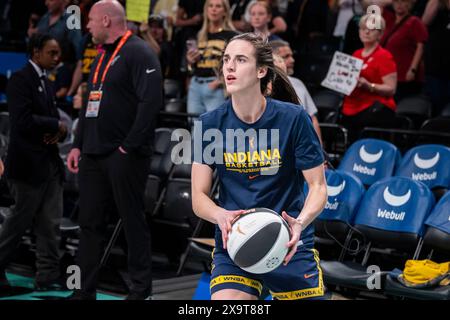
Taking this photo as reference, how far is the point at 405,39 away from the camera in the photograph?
8.46 meters

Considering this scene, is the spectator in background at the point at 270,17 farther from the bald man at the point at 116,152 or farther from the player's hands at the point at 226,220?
the player's hands at the point at 226,220

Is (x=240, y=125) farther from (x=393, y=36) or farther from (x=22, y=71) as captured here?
(x=393, y=36)

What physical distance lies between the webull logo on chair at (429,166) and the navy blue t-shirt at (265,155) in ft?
10.1

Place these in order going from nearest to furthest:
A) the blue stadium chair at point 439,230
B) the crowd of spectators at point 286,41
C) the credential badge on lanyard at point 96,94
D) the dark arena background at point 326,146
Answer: the blue stadium chair at point 439,230 → the dark arena background at point 326,146 → the credential badge on lanyard at point 96,94 → the crowd of spectators at point 286,41

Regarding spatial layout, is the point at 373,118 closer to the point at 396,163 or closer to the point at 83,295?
the point at 396,163

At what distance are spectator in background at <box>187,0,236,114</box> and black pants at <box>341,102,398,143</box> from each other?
128 cm

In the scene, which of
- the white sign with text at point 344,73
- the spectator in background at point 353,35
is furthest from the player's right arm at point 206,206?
the spectator in background at point 353,35

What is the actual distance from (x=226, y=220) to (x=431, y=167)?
3589 mm

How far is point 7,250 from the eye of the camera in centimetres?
705

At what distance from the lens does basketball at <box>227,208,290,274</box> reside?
3.55 metres

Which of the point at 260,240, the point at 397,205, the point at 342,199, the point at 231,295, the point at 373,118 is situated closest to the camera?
the point at 260,240

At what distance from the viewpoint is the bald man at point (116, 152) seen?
633 cm

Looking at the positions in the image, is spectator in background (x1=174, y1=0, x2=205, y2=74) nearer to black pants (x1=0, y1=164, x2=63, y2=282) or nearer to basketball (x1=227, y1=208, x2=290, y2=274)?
black pants (x1=0, y1=164, x2=63, y2=282)

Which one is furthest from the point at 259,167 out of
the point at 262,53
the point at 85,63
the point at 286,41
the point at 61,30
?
the point at 61,30
